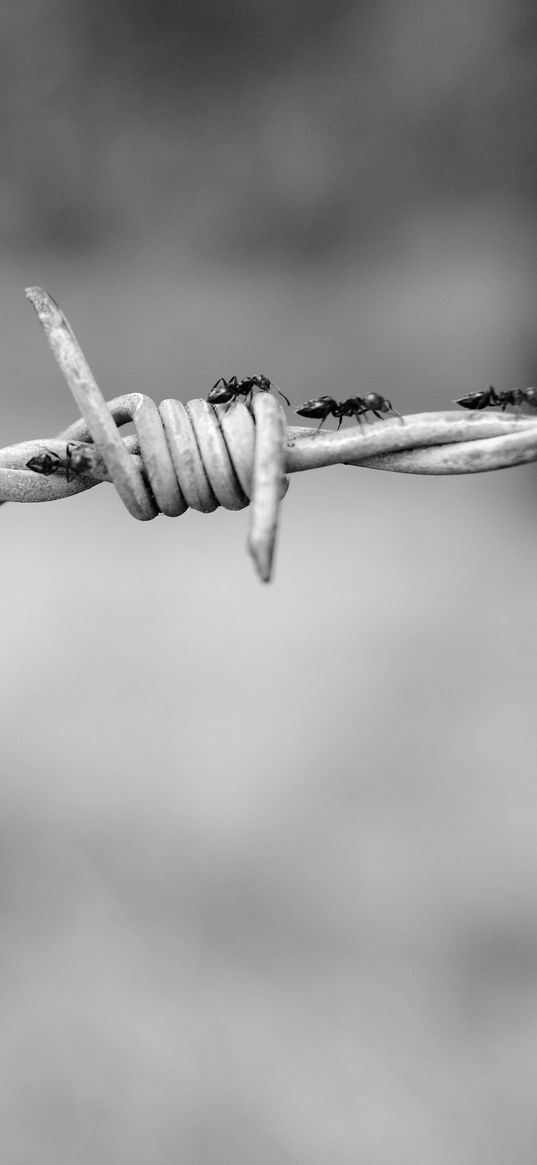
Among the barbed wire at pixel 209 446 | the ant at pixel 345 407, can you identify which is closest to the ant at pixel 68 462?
the barbed wire at pixel 209 446

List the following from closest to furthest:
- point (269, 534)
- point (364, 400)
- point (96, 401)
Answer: point (269, 534) < point (96, 401) < point (364, 400)

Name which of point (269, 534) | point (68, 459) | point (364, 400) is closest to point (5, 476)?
point (68, 459)

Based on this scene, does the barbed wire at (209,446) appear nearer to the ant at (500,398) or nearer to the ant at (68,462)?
the ant at (68,462)

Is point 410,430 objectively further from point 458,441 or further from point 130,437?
point 130,437

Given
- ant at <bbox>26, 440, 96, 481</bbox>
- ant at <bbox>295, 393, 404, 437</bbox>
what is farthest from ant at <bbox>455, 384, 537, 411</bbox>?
ant at <bbox>26, 440, 96, 481</bbox>

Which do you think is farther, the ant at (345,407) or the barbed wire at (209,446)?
the ant at (345,407)

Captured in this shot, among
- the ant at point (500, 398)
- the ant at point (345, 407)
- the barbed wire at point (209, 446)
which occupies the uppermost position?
the ant at point (345, 407)

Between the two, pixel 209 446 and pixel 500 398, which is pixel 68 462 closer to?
pixel 209 446

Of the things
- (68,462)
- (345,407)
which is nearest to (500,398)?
(345,407)
